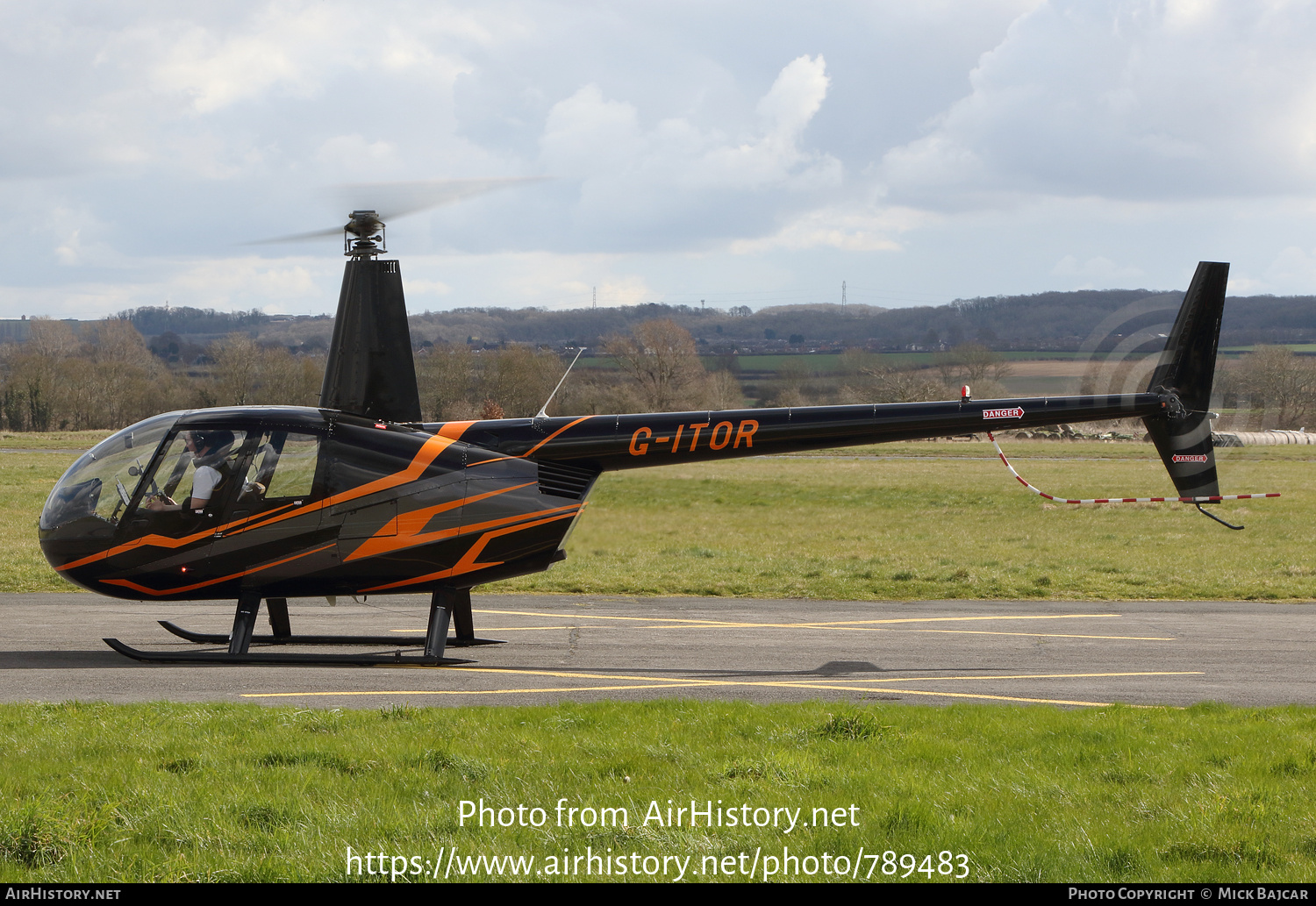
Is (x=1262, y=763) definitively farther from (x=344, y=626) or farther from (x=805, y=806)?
(x=344, y=626)

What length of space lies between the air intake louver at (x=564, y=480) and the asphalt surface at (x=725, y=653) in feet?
6.03

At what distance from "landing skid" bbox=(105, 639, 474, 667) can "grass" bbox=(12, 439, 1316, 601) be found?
5.78m

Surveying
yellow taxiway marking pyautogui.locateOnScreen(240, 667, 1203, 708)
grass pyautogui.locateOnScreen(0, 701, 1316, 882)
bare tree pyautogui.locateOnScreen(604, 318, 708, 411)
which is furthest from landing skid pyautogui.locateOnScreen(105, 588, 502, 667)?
bare tree pyautogui.locateOnScreen(604, 318, 708, 411)

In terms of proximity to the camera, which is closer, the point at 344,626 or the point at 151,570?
the point at 151,570

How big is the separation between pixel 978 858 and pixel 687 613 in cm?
905

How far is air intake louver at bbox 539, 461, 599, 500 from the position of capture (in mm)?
11711

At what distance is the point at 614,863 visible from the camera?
5.50 m

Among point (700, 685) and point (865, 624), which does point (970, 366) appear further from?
point (700, 685)

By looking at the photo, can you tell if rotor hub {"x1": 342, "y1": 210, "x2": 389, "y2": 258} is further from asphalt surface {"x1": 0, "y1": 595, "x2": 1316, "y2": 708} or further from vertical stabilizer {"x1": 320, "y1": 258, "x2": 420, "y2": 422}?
asphalt surface {"x1": 0, "y1": 595, "x2": 1316, "y2": 708}

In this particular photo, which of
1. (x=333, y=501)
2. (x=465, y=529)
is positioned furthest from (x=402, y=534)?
(x=333, y=501)

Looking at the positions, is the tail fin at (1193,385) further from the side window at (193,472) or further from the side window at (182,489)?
the side window at (182,489)

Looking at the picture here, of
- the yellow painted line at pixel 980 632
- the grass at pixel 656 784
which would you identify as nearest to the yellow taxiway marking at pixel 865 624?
the yellow painted line at pixel 980 632

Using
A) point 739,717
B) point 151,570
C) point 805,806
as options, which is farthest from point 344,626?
point 805,806

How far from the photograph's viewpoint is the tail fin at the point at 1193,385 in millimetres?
12273
